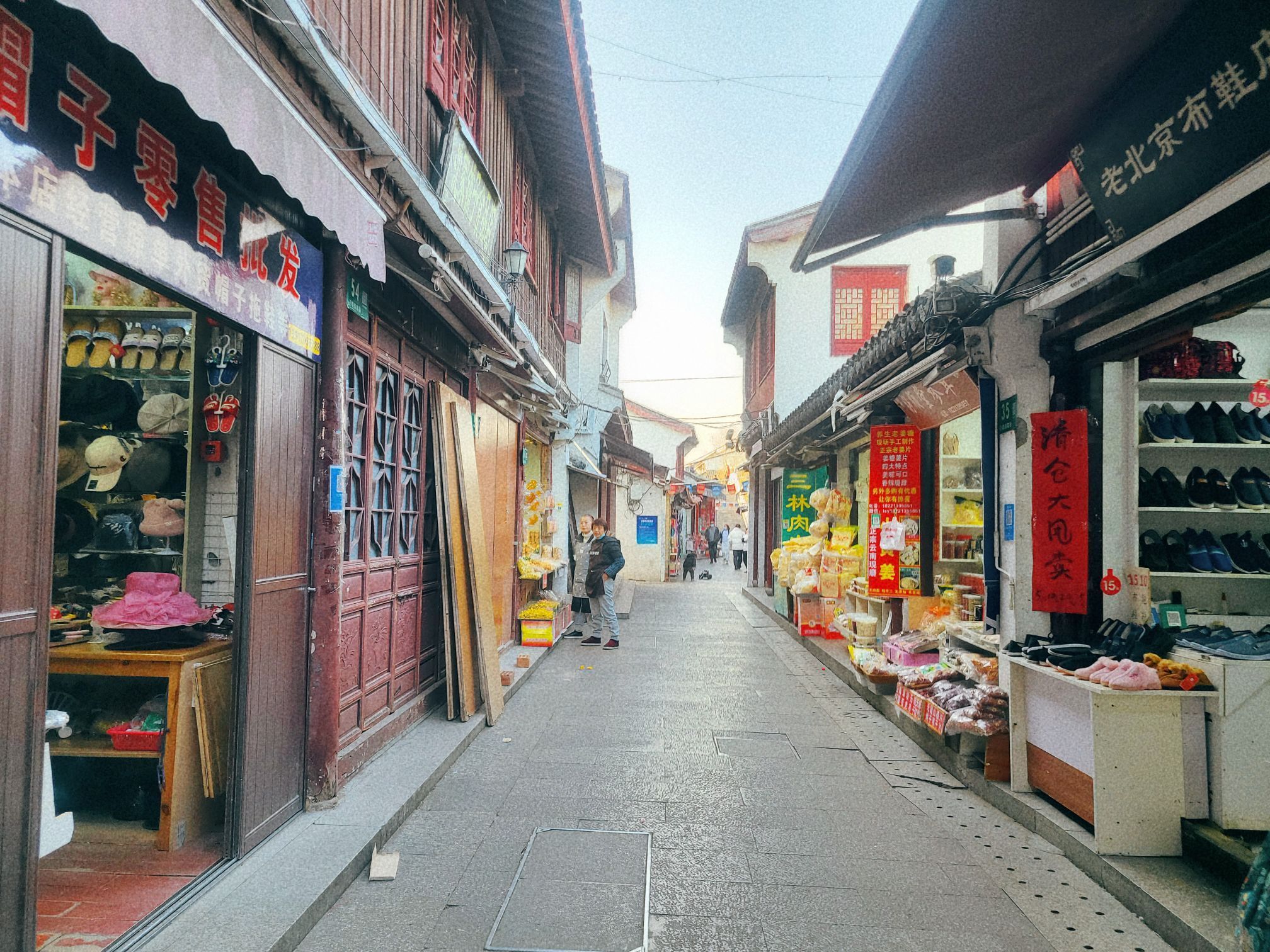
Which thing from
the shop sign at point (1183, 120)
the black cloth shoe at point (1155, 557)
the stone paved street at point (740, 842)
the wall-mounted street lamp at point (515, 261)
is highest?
the wall-mounted street lamp at point (515, 261)

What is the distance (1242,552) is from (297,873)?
21.3 feet

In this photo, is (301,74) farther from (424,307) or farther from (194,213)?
(424,307)

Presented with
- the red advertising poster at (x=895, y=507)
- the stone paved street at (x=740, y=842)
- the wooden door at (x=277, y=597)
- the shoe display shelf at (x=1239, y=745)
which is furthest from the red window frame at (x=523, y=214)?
the shoe display shelf at (x=1239, y=745)

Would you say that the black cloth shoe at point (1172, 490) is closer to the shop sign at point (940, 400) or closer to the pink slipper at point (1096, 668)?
the shop sign at point (940, 400)

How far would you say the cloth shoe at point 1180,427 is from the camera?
545cm

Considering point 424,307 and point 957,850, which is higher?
point 424,307

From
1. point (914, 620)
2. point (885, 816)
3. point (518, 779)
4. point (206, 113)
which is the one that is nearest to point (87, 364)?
point (206, 113)

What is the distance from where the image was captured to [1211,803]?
4062mm

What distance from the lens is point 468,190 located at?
6719 mm

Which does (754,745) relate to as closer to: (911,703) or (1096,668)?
(911,703)

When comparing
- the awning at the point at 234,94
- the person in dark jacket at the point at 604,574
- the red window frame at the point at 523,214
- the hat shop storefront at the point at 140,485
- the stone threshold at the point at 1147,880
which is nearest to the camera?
the awning at the point at 234,94

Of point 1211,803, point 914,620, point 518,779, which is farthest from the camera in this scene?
point 914,620

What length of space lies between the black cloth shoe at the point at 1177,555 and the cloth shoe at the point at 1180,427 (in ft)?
2.37

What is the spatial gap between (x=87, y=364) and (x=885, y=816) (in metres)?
6.06
